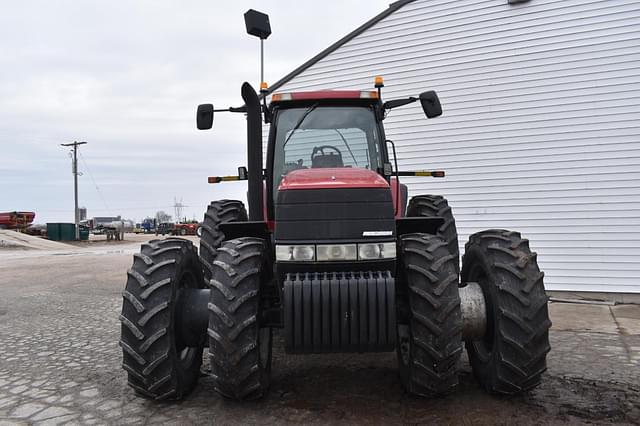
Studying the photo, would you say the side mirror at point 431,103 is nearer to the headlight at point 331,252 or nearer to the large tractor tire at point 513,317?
the large tractor tire at point 513,317

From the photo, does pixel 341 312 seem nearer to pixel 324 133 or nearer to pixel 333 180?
pixel 333 180

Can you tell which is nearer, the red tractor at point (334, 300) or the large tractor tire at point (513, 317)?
the red tractor at point (334, 300)

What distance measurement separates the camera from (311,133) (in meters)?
4.63

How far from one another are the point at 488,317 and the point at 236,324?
1.80 m

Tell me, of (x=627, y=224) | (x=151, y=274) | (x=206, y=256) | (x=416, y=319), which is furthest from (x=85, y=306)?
(x=627, y=224)

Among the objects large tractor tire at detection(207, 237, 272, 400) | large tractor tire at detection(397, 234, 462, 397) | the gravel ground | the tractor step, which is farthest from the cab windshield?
the gravel ground

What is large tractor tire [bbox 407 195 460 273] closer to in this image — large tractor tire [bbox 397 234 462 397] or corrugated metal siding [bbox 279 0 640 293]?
large tractor tire [bbox 397 234 462 397]

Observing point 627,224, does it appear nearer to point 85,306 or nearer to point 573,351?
point 573,351

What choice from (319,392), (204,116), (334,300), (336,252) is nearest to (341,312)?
(334,300)

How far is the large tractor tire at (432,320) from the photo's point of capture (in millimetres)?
3283

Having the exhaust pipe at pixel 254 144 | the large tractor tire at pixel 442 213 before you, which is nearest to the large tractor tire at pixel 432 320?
the exhaust pipe at pixel 254 144

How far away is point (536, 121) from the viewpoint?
933 centimetres

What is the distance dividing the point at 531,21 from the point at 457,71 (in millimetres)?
1540

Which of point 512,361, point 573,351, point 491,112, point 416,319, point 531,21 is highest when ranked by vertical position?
point 531,21
